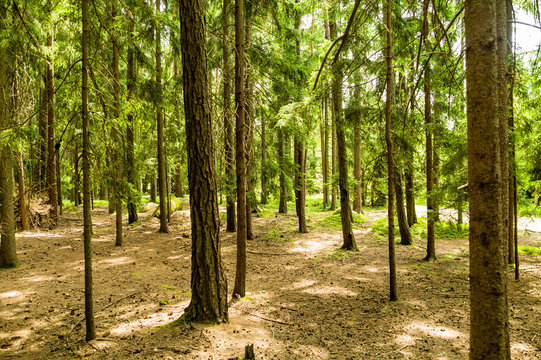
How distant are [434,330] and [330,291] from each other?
278cm

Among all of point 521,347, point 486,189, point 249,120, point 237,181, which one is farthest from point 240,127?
point 521,347

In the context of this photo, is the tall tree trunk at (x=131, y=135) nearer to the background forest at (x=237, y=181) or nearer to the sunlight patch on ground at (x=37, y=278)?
the background forest at (x=237, y=181)

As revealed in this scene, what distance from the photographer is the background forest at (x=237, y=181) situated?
194 inches

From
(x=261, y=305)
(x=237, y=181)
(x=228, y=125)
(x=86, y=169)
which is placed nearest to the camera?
(x=86, y=169)

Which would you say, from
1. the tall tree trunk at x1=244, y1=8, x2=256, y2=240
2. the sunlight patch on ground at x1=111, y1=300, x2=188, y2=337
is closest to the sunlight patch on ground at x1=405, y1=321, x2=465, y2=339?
the sunlight patch on ground at x1=111, y1=300, x2=188, y2=337

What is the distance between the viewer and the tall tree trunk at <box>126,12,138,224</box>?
6.08 m

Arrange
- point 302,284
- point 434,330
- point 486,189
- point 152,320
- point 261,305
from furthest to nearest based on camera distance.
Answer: point 302,284 → point 261,305 → point 434,330 → point 152,320 → point 486,189

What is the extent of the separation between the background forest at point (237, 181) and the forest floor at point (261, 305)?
5 cm

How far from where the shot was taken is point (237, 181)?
21.9ft

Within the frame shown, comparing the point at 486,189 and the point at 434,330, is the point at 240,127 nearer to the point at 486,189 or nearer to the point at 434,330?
the point at 486,189

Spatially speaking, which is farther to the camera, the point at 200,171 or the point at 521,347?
the point at 200,171

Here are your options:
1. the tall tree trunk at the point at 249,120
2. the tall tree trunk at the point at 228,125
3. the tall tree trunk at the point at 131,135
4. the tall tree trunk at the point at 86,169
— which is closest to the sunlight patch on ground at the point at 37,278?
the tall tree trunk at the point at 131,135

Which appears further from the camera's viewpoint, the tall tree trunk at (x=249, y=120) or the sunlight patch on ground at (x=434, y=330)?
the tall tree trunk at (x=249, y=120)

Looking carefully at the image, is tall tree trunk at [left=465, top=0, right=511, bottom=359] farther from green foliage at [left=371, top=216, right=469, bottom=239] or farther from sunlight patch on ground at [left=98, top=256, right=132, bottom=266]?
green foliage at [left=371, top=216, right=469, bottom=239]
